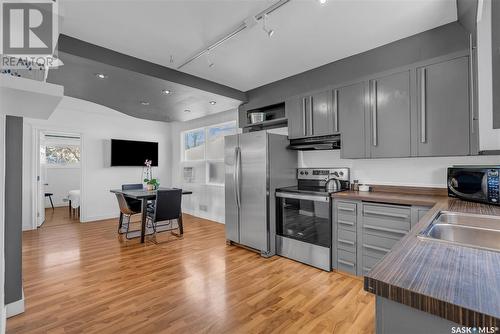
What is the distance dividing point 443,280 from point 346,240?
6.81 feet

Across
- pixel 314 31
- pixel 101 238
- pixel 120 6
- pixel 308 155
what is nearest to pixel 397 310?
pixel 314 31

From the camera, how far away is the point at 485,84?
1936mm

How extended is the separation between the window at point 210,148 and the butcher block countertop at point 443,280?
4416 millimetres

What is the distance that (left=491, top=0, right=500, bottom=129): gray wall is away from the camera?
1.61 meters

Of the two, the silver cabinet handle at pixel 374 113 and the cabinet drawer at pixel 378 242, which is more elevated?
the silver cabinet handle at pixel 374 113

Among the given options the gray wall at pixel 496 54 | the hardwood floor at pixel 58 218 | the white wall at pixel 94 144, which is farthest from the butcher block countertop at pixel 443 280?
the hardwood floor at pixel 58 218

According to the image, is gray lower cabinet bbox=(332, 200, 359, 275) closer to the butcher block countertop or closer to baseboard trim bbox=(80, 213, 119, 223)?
the butcher block countertop

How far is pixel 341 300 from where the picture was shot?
7.09ft

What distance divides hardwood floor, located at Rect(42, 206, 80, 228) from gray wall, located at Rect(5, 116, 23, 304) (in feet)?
12.1

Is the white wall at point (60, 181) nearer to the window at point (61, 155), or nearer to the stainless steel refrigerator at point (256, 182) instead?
the window at point (61, 155)

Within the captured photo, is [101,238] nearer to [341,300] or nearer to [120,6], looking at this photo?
[120,6]

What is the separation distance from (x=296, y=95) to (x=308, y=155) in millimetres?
901

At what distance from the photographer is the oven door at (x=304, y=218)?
110 inches

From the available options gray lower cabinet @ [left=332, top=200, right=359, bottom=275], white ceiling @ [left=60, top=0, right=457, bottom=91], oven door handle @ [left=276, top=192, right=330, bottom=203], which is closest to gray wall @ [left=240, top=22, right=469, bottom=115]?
white ceiling @ [left=60, top=0, right=457, bottom=91]
